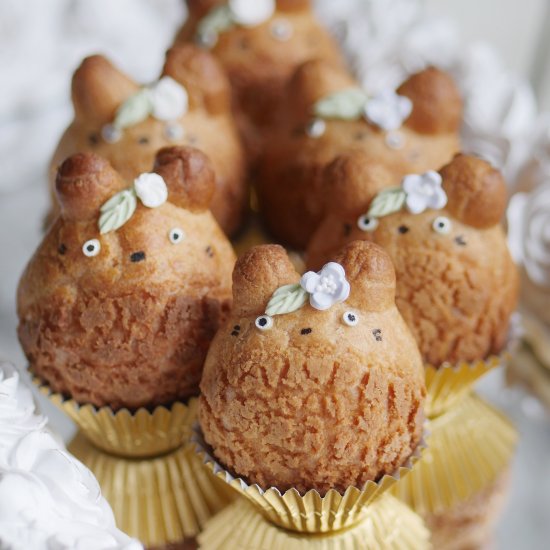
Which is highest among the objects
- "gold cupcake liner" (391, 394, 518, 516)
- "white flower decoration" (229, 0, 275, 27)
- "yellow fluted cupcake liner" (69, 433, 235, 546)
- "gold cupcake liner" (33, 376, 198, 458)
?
"white flower decoration" (229, 0, 275, 27)

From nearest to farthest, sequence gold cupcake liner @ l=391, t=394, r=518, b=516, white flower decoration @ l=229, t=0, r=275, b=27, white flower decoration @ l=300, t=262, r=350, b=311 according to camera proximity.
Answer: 1. white flower decoration @ l=300, t=262, r=350, b=311
2. gold cupcake liner @ l=391, t=394, r=518, b=516
3. white flower decoration @ l=229, t=0, r=275, b=27

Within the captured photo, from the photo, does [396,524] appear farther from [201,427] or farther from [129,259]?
[129,259]

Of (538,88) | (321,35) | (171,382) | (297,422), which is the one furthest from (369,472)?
(538,88)

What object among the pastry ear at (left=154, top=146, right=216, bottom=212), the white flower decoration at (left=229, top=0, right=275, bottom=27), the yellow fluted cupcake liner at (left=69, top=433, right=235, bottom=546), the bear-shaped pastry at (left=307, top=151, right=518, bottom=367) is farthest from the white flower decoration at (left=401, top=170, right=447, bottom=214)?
the white flower decoration at (left=229, top=0, right=275, bottom=27)

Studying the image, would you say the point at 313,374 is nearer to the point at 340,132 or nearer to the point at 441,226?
the point at 441,226

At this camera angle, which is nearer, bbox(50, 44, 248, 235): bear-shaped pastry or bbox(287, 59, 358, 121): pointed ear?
bbox(50, 44, 248, 235): bear-shaped pastry

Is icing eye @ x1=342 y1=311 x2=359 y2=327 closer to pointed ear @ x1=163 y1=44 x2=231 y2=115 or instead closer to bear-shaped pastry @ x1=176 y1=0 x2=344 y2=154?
pointed ear @ x1=163 y1=44 x2=231 y2=115
